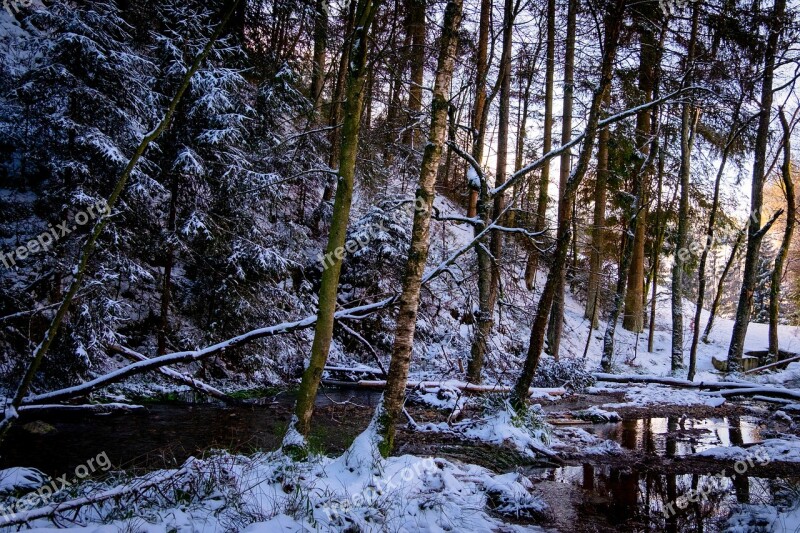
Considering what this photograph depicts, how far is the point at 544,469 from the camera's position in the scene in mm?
6293

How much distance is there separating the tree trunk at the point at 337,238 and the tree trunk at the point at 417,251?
0.83m

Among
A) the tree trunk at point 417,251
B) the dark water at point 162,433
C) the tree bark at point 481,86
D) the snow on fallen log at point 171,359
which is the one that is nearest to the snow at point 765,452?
the tree trunk at point 417,251

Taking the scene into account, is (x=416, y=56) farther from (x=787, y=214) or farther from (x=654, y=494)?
(x=787, y=214)

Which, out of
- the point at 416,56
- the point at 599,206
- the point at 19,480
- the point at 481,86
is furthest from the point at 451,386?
the point at 599,206

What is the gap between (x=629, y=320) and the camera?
867 inches

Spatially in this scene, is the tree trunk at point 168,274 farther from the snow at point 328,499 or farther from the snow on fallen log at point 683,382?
the snow on fallen log at point 683,382

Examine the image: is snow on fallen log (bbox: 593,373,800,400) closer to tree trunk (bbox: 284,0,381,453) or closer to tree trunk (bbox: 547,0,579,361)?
tree trunk (bbox: 547,0,579,361)

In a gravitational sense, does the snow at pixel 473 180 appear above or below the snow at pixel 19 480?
above

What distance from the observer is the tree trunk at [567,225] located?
7422mm

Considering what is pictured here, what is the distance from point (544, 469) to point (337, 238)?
4299 mm

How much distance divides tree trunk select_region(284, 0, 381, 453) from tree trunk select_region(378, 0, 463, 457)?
32.5 inches

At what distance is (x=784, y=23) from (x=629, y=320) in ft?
42.8

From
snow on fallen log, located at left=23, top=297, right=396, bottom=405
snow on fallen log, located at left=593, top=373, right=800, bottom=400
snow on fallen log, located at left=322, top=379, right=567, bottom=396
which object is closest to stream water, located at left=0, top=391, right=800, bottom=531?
snow on fallen log, located at left=593, top=373, right=800, bottom=400

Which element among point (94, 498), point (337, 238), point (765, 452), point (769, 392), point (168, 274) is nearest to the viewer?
point (94, 498)
